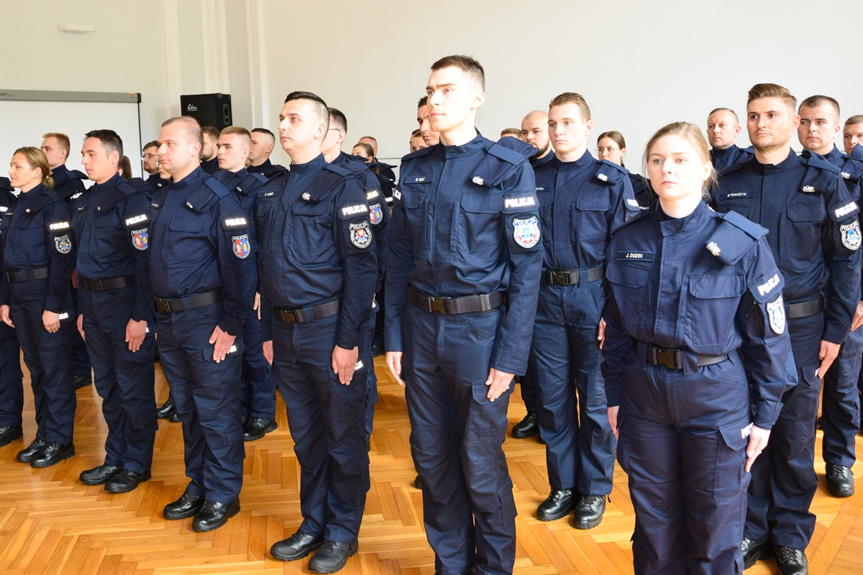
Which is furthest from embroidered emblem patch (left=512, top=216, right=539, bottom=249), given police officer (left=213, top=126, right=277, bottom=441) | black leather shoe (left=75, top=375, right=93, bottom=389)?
black leather shoe (left=75, top=375, right=93, bottom=389)

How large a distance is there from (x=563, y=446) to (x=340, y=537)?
0.96 meters

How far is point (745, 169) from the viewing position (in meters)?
2.66

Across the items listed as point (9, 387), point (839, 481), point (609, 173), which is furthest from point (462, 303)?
point (9, 387)

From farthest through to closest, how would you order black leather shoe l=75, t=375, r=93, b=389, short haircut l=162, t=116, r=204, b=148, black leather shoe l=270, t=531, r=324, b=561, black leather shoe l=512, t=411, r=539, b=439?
black leather shoe l=75, t=375, r=93, b=389
black leather shoe l=512, t=411, r=539, b=439
short haircut l=162, t=116, r=204, b=148
black leather shoe l=270, t=531, r=324, b=561

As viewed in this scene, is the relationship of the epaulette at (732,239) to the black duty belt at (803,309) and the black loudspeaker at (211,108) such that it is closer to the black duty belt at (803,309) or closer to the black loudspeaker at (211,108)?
the black duty belt at (803,309)

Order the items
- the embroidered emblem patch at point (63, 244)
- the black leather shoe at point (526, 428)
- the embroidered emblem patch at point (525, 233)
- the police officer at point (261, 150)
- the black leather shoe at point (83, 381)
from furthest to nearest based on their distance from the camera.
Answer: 1. the police officer at point (261, 150)
2. the black leather shoe at point (83, 381)
3. the black leather shoe at point (526, 428)
4. the embroidered emblem patch at point (63, 244)
5. the embroidered emblem patch at point (525, 233)

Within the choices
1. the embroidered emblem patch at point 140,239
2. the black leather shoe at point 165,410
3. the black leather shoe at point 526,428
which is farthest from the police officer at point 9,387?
the black leather shoe at point 526,428

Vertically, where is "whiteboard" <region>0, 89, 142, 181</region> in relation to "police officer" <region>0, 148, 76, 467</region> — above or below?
above

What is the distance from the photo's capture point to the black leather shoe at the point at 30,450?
3785mm

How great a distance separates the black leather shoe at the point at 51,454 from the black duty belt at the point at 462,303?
2.53 meters

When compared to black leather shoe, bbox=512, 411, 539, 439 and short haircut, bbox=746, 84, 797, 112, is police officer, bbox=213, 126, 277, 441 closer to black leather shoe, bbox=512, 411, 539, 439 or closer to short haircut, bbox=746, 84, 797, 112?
black leather shoe, bbox=512, 411, 539, 439

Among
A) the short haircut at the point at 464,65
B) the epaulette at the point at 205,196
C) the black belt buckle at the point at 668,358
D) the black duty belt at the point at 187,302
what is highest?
the short haircut at the point at 464,65

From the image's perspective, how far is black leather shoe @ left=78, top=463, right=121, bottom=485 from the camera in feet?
11.4

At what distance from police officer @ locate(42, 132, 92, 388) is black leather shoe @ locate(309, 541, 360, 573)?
231cm
